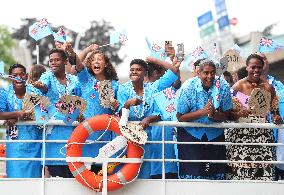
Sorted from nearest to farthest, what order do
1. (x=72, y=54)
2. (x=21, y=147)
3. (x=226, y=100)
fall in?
(x=226, y=100), (x=72, y=54), (x=21, y=147)

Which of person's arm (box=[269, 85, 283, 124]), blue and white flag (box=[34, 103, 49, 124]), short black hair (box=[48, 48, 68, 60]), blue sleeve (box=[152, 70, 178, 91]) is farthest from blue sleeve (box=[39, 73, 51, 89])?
person's arm (box=[269, 85, 283, 124])

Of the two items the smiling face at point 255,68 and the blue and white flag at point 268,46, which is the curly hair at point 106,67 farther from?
the blue and white flag at point 268,46

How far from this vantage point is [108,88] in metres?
7.28

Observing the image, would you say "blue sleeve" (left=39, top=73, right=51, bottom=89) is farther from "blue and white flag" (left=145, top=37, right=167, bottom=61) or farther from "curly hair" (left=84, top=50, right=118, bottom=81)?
"blue and white flag" (left=145, top=37, right=167, bottom=61)

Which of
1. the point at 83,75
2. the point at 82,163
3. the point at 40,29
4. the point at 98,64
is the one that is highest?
the point at 40,29

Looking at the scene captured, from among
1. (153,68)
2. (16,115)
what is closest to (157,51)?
(153,68)

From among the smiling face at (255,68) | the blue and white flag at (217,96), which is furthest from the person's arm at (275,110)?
the blue and white flag at (217,96)

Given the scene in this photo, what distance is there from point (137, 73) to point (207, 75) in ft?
2.66

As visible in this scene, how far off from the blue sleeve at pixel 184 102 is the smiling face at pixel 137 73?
0.59 meters

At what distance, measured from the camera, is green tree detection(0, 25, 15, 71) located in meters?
44.4

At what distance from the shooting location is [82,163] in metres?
7.11

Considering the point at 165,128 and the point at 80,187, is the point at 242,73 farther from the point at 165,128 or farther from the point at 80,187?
the point at 80,187

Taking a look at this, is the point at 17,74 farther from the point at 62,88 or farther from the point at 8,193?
the point at 8,193

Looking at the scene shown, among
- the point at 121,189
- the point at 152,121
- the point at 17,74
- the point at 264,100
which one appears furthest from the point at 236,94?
the point at 17,74
